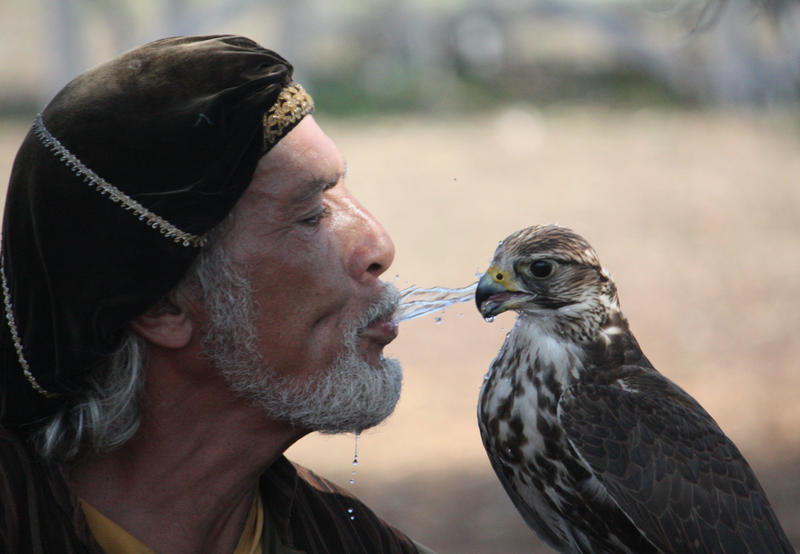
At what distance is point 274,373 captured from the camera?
2.35 meters

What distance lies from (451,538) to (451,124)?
1272cm

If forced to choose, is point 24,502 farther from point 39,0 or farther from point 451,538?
point 39,0

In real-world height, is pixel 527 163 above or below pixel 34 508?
below

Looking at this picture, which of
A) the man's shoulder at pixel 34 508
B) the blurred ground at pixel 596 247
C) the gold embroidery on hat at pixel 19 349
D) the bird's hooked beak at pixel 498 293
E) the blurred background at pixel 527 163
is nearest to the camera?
the man's shoulder at pixel 34 508

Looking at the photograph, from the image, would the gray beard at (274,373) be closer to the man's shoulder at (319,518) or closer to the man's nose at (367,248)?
the man's nose at (367,248)

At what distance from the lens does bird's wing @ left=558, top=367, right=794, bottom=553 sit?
2553mm

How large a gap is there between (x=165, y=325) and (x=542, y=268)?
0.96 m

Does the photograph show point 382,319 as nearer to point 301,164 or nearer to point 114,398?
point 301,164

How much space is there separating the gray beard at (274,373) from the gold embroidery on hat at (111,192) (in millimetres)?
169

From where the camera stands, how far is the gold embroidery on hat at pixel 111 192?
2.17m

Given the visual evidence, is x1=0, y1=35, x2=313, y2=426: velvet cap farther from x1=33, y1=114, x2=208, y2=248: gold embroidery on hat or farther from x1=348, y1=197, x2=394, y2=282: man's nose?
x1=348, y1=197, x2=394, y2=282: man's nose

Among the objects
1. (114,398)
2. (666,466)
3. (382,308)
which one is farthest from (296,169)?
(666,466)

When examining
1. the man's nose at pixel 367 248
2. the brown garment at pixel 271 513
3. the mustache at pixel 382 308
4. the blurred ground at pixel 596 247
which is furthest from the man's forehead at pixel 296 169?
the blurred ground at pixel 596 247

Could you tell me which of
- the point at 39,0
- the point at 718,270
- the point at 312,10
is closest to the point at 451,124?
the point at 312,10
